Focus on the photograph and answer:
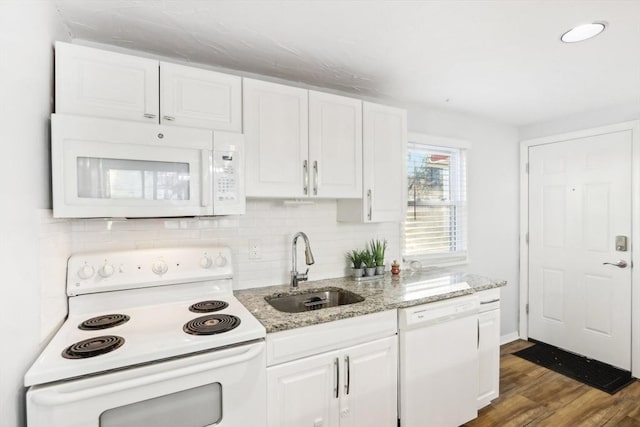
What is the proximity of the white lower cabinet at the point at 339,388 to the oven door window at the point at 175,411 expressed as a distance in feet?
0.83

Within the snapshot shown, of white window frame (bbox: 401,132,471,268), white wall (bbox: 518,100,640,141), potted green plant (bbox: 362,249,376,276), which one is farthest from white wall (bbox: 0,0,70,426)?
white wall (bbox: 518,100,640,141)

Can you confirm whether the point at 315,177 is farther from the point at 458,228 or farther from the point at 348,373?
the point at 458,228

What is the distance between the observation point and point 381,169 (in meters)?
2.33

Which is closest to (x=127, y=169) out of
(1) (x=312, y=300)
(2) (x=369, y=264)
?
(1) (x=312, y=300)

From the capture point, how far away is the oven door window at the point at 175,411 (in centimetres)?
120

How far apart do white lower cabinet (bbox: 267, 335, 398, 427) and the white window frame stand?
1094mm

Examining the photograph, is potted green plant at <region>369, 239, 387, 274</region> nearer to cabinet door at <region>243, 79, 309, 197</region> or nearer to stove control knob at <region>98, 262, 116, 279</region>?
cabinet door at <region>243, 79, 309, 197</region>

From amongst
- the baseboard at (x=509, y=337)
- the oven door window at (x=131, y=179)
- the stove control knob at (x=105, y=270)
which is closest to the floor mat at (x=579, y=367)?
the baseboard at (x=509, y=337)

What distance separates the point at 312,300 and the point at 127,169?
1304 mm

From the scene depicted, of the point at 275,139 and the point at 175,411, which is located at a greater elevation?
the point at 275,139

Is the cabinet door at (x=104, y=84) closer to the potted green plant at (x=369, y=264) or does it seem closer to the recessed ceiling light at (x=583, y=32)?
the potted green plant at (x=369, y=264)

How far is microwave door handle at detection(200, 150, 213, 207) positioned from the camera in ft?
5.41

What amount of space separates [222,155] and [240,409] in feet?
3.81

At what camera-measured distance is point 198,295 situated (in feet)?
6.17
